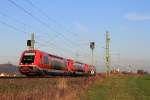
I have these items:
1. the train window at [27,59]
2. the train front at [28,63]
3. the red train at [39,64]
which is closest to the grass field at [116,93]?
the red train at [39,64]

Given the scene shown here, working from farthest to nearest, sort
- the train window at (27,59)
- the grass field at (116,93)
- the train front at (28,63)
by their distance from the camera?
the train window at (27,59) → the train front at (28,63) → the grass field at (116,93)

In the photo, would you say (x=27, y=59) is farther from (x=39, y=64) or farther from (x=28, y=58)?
(x=39, y=64)

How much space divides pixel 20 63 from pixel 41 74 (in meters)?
2.55

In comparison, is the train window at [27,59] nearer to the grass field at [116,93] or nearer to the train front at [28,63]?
the train front at [28,63]

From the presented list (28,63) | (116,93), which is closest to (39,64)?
(28,63)

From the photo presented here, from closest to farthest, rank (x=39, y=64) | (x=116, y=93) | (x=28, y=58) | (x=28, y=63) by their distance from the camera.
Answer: (x=116, y=93) < (x=28, y=63) < (x=39, y=64) < (x=28, y=58)

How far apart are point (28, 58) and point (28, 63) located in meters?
0.74

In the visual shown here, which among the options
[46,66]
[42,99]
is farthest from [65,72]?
[42,99]

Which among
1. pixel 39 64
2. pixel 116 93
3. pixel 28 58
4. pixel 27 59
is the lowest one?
pixel 116 93

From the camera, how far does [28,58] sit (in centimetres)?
4256

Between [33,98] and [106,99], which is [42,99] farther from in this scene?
[106,99]

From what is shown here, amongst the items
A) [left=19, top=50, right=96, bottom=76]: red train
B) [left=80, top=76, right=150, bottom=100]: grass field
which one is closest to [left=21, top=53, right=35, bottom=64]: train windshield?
[left=19, top=50, right=96, bottom=76]: red train

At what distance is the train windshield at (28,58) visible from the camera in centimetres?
4206

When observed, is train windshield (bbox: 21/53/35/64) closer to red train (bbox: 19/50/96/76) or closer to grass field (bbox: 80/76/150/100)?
red train (bbox: 19/50/96/76)
